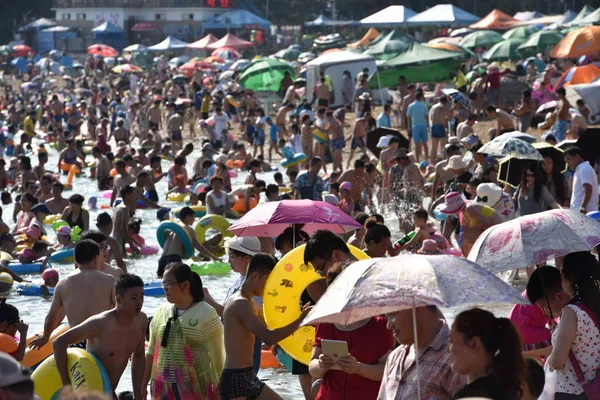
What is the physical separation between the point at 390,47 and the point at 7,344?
2523cm

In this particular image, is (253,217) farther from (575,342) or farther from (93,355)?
(575,342)

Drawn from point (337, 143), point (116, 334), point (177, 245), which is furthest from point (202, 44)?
point (116, 334)

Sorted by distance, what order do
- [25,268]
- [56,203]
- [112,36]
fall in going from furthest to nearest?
[112,36], [56,203], [25,268]

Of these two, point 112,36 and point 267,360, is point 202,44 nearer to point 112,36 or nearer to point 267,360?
point 112,36

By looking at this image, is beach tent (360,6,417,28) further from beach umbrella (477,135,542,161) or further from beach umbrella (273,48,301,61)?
beach umbrella (477,135,542,161)

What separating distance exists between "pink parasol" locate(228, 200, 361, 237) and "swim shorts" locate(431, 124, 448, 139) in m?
12.4

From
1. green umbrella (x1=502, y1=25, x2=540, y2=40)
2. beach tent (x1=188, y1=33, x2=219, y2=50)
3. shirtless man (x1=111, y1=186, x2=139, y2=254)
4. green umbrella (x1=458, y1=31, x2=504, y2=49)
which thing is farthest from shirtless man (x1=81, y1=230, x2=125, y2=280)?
beach tent (x1=188, y1=33, x2=219, y2=50)

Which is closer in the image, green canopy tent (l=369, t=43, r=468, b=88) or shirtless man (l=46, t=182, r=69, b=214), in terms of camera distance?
shirtless man (l=46, t=182, r=69, b=214)

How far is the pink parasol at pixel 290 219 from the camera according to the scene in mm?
7781

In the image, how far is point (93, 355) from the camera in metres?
5.89

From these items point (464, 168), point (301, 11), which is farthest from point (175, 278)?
point (301, 11)

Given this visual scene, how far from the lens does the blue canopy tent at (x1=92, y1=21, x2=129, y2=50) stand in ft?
212

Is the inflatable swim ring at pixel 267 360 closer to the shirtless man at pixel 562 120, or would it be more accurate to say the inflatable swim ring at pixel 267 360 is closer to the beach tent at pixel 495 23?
the shirtless man at pixel 562 120

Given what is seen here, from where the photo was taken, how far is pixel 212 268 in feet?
44.2
